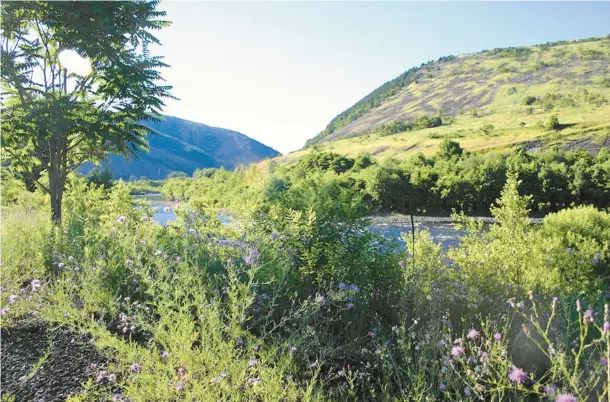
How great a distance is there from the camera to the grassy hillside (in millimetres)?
86938

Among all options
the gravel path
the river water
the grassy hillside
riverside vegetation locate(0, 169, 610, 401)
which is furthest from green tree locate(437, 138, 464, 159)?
the gravel path

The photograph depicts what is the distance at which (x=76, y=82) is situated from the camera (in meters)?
8.59

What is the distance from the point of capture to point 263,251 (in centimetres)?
396

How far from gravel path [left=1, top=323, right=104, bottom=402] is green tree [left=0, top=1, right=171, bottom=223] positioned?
4.98 metres

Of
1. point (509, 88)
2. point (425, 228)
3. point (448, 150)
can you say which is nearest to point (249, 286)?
point (425, 228)

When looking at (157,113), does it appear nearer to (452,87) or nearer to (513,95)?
(513,95)

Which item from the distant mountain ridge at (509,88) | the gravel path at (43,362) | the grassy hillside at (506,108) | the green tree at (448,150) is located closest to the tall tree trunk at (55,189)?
the gravel path at (43,362)

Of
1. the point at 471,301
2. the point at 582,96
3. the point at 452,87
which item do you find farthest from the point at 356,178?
the point at 452,87

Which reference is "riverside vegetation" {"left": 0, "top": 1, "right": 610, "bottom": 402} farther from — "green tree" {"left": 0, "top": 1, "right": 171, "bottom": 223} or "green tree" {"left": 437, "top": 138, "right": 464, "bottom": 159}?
"green tree" {"left": 437, "top": 138, "right": 464, "bottom": 159}

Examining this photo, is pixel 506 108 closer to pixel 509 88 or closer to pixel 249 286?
pixel 509 88

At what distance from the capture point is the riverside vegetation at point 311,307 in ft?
7.90

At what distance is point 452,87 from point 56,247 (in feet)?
658

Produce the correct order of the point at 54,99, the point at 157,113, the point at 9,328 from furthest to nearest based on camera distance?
the point at 157,113 → the point at 54,99 → the point at 9,328

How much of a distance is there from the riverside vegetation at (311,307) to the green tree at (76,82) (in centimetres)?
230
